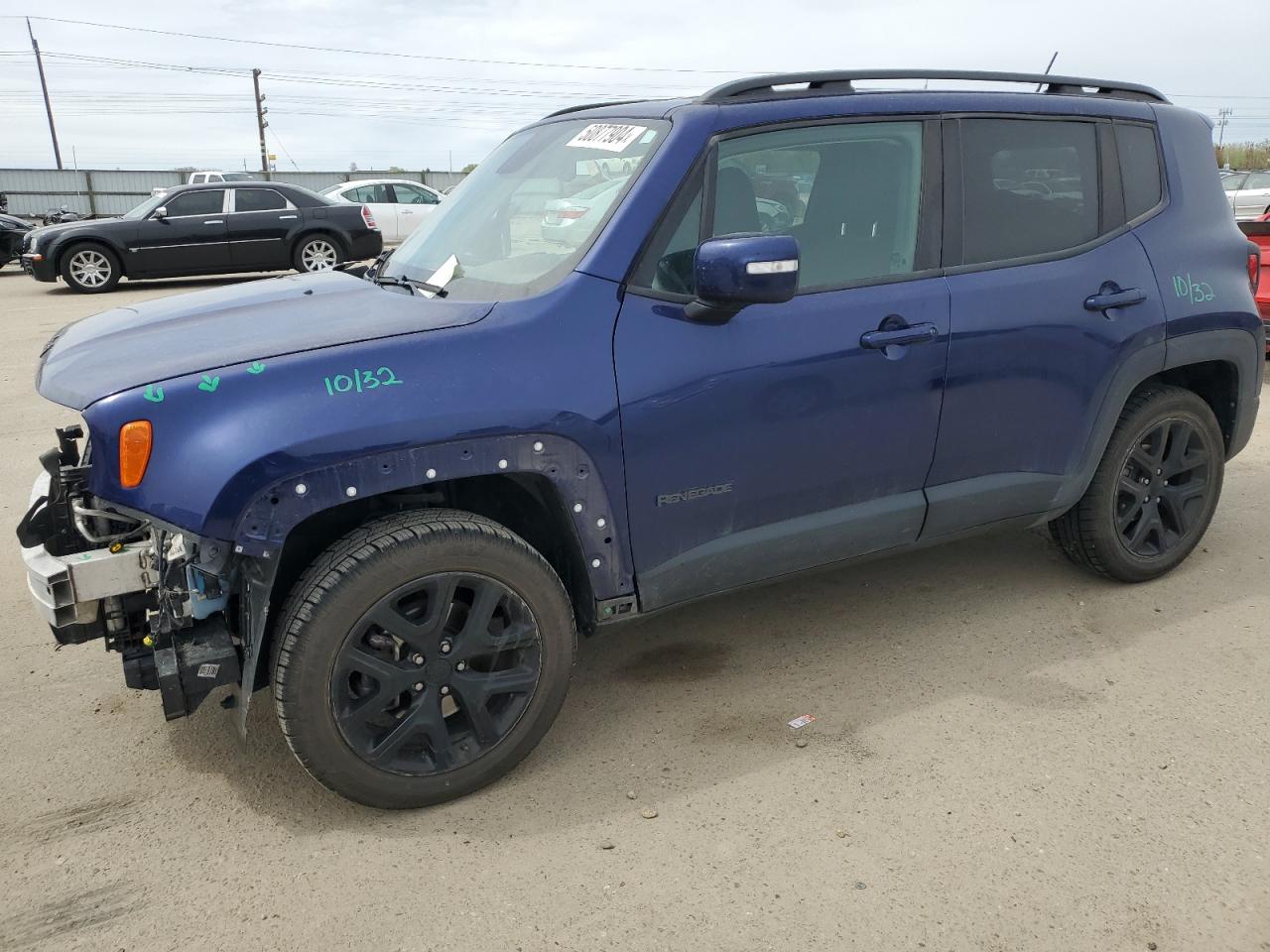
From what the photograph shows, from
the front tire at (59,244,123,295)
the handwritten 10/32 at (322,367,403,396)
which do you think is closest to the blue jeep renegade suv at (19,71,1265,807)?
the handwritten 10/32 at (322,367,403,396)

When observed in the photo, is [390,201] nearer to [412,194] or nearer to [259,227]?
[412,194]

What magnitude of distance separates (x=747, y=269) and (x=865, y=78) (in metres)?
1.12

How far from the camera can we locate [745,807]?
286 cm

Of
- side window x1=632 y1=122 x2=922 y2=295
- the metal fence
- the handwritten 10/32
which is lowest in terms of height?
the handwritten 10/32

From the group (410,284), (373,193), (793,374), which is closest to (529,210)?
(410,284)

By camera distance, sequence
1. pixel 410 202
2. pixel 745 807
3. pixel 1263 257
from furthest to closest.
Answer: pixel 410 202 → pixel 1263 257 → pixel 745 807

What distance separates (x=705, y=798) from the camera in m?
2.90

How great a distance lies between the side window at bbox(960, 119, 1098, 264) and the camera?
11.5 ft

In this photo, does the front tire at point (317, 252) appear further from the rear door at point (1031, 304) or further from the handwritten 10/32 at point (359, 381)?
the handwritten 10/32 at point (359, 381)

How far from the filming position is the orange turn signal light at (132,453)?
2.44 m

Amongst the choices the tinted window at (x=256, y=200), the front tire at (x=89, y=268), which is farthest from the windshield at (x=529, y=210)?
the front tire at (x=89, y=268)

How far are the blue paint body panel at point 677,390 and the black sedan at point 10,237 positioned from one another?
18148 mm

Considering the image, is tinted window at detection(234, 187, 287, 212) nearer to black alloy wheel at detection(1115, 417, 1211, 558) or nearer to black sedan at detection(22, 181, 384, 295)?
black sedan at detection(22, 181, 384, 295)

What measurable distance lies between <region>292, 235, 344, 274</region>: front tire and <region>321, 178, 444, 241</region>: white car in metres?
3.95
